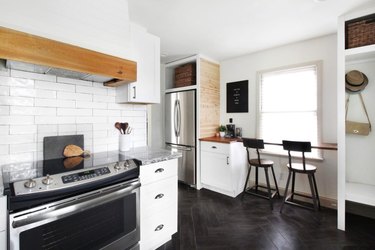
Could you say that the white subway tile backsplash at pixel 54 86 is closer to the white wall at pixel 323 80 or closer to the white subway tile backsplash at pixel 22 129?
the white subway tile backsplash at pixel 22 129

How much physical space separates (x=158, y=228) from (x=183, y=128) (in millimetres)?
2023

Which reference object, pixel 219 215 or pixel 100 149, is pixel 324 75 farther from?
pixel 100 149

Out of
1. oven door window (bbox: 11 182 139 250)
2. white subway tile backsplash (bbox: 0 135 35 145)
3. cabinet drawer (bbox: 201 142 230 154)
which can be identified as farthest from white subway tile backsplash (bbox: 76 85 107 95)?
cabinet drawer (bbox: 201 142 230 154)

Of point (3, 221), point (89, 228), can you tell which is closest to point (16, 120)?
point (3, 221)

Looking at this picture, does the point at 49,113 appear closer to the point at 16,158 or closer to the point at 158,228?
the point at 16,158

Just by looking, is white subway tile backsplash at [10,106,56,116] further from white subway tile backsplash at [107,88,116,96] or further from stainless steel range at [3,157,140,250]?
white subway tile backsplash at [107,88,116,96]

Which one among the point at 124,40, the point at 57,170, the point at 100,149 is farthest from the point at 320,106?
the point at 57,170

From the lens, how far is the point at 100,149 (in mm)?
1971

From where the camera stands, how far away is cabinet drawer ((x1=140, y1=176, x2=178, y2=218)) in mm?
1642

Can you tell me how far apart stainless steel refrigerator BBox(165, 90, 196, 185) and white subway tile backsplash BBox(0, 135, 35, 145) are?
2.34 m

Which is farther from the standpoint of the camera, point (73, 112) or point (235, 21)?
point (235, 21)

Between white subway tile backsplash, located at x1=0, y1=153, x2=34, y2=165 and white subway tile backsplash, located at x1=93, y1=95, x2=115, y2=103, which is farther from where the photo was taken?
white subway tile backsplash, located at x1=93, y1=95, x2=115, y2=103

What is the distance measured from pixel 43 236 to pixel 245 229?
6.41ft

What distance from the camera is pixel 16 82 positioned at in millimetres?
1485
